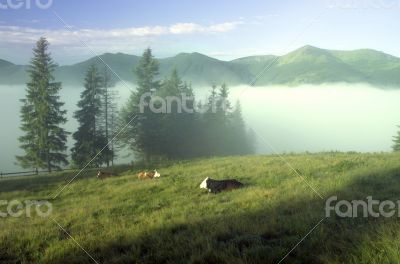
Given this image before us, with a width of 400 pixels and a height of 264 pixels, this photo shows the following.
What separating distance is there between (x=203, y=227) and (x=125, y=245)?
1.88 metres

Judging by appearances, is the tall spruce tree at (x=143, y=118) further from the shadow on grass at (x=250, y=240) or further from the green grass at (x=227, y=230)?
the shadow on grass at (x=250, y=240)

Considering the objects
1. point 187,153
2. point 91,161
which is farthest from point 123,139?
point 187,153

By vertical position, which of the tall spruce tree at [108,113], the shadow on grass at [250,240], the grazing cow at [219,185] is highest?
the tall spruce tree at [108,113]

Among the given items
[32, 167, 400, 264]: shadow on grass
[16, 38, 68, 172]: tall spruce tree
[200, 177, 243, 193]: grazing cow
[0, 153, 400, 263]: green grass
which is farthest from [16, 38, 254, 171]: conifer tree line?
[32, 167, 400, 264]: shadow on grass

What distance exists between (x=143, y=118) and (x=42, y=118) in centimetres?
1275

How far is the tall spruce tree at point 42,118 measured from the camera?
163 ft

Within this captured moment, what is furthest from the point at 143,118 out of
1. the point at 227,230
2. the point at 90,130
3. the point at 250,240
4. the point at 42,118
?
the point at 250,240

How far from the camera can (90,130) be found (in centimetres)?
5203

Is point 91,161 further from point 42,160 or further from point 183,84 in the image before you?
point 183,84

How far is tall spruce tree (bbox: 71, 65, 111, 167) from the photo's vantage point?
168 ft

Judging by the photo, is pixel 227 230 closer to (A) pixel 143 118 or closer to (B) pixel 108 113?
(A) pixel 143 118

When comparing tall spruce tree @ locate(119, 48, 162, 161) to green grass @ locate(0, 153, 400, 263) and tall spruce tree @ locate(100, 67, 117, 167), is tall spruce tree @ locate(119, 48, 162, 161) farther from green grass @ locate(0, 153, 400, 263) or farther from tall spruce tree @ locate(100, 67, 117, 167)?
green grass @ locate(0, 153, 400, 263)

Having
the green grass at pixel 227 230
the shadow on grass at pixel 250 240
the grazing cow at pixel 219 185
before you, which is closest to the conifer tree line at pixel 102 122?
the grazing cow at pixel 219 185

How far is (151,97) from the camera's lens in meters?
56.2
